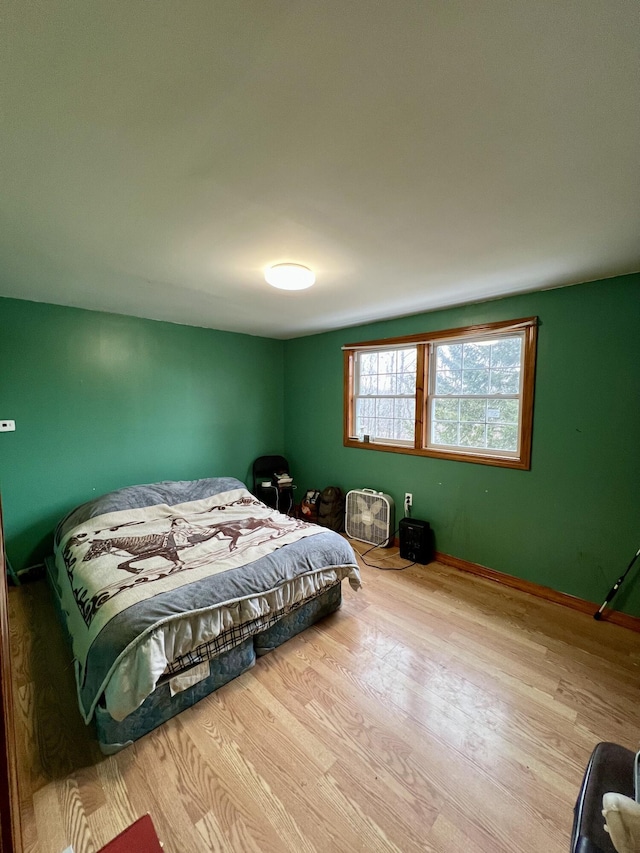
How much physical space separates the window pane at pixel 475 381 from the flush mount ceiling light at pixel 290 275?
1.74 m

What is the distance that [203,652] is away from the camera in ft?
5.40

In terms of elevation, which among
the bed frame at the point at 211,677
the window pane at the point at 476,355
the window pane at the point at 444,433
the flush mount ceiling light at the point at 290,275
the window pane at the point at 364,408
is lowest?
the bed frame at the point at 211,677

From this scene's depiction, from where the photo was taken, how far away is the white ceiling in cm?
72

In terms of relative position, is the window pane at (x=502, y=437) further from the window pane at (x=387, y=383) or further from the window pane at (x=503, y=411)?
the window pane at (x=387, y=383)

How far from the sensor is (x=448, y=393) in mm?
3123

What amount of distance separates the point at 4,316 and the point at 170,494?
6.52ft

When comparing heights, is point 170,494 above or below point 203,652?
above

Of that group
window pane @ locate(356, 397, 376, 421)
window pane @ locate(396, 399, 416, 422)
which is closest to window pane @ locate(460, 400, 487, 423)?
window pane @ locate(396, 399, 416, 422)

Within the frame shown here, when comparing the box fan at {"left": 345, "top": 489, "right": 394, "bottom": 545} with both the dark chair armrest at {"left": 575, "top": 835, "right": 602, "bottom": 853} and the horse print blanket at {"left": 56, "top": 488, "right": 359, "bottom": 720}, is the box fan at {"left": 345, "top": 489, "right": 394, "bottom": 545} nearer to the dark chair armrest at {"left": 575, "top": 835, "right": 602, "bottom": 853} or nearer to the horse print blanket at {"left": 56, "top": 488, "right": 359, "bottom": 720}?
the horse print blanket at {"left": 56, "top": 488, "right": 359, "bottom": 720}

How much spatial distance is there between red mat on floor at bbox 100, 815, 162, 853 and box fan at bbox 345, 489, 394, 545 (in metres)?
2.85

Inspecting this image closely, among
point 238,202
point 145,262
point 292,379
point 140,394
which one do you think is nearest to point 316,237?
point 238,202

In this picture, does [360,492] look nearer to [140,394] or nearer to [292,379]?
[292,379]

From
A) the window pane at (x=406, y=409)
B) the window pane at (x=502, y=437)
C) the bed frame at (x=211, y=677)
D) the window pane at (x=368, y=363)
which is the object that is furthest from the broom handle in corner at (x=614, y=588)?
the window pane at (x=368, y=363)

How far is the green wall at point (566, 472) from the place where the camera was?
221 cm
